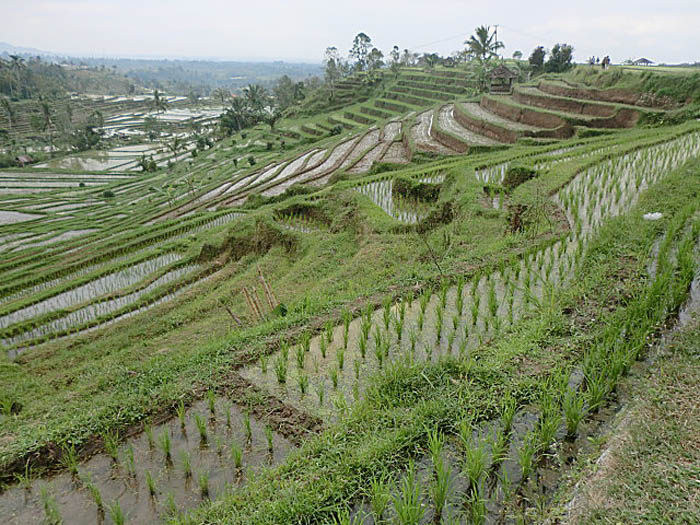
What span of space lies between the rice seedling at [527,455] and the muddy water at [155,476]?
1887 millimetres

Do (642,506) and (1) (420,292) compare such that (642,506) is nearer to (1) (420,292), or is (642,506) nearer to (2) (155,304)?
(1) (420,292)

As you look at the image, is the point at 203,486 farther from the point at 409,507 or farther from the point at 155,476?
the point at 409,507

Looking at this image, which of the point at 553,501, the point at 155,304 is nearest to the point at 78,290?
the point at 155,304

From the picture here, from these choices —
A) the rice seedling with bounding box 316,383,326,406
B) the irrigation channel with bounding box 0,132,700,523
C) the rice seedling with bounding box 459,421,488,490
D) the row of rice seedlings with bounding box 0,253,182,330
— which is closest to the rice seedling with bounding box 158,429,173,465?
the irrigation channel with bounding box 0,132,700,523

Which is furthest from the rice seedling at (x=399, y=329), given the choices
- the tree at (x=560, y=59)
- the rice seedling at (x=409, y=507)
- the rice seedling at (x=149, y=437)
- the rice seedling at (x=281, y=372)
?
the tree at (x=560, y=59)

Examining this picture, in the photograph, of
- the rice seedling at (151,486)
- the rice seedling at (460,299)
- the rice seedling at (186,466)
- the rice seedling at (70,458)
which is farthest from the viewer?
the rice seedling at (460,299)

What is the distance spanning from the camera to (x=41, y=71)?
105 m

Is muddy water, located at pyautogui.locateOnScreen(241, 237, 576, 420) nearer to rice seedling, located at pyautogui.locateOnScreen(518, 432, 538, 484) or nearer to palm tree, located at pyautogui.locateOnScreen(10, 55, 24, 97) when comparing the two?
rice seedling, located at pyautogui.locateOnScreen(518, 432, 538, 484)

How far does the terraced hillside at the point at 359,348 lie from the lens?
10.8 ft

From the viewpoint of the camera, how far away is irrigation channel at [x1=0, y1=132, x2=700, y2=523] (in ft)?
11.1

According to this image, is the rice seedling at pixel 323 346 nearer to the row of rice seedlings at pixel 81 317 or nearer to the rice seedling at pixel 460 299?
the rice seedling at pixel 460 299

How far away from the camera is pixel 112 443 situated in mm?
3904

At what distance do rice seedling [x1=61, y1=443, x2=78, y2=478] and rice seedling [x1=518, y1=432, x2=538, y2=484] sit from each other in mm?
3659

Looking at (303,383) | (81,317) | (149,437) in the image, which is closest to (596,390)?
(303,383)
